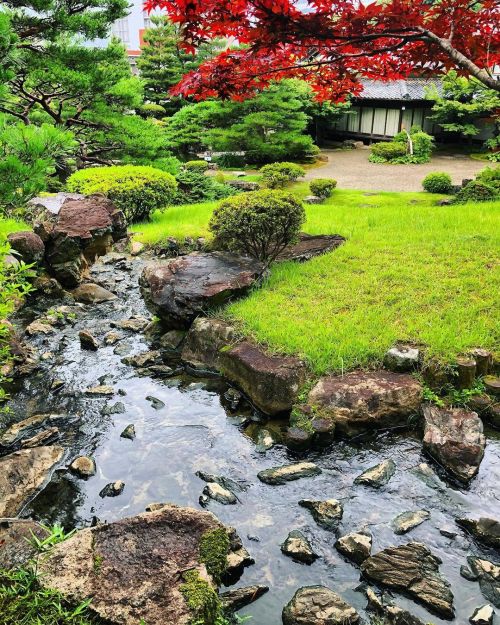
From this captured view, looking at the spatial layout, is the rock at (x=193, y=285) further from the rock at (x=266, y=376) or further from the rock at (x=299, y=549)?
the rock at (x=299, y=549)

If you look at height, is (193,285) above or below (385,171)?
below

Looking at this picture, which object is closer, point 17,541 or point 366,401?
point 17,541

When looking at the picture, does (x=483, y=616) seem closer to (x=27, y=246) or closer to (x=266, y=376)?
(x=266, y=376)

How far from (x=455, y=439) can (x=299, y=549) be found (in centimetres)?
221

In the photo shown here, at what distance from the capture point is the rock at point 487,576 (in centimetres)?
390

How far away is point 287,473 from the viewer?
521cm

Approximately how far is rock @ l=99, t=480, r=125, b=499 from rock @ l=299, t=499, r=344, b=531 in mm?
1757

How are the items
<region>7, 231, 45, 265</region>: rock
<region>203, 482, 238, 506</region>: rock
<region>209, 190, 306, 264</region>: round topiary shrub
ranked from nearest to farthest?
<region>203, 482, 238, 506</region>: rock, <region>209, 190, 306, 264</region>: round topiary shrub, <region>7, 231, 45, 265</region>: rock

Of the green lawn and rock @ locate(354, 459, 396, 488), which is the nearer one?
rock @ locate(354, 459, 396, 488)

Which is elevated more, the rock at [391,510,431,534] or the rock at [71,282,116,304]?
the rock at [71,282,116,304]

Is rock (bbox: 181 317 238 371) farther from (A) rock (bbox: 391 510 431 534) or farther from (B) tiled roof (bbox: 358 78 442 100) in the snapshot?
(B) tiled roof (bbox: 358 78 442 100)

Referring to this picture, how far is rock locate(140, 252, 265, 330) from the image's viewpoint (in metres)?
8.02

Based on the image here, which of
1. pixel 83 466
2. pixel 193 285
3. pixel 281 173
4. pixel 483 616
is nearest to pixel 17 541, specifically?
pixel 83 466

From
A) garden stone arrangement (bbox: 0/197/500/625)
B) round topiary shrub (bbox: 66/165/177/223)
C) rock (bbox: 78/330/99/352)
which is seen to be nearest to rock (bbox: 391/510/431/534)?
garden stone arrangement (bbox: 0/197/500/625)
